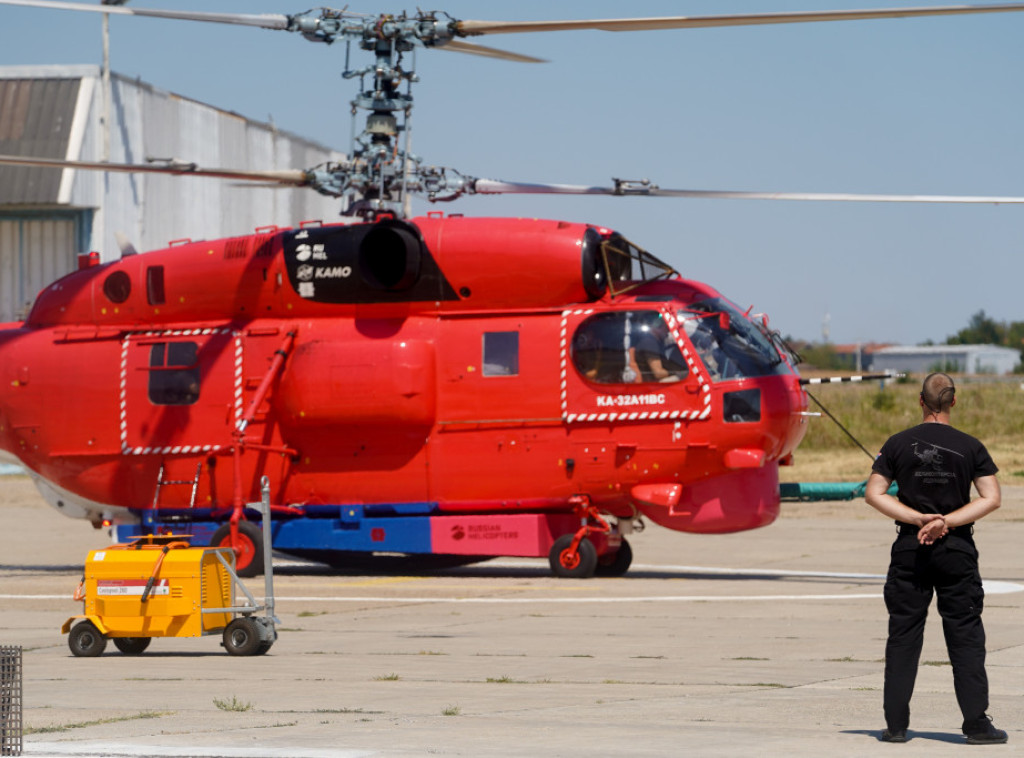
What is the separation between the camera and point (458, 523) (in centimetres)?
1955

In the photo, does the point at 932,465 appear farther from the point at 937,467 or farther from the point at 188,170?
the point at 188,170

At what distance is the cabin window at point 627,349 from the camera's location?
18.8m

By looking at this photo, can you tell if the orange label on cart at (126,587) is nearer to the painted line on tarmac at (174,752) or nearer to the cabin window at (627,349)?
the painted line on tarmac at (174,752)

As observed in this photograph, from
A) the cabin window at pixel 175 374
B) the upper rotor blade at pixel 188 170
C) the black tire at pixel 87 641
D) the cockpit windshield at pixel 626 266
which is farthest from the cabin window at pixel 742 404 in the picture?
the black tire at pixel 87 641

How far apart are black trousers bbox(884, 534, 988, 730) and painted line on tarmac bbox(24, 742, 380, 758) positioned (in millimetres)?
2775

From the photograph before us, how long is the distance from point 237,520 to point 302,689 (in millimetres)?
9482

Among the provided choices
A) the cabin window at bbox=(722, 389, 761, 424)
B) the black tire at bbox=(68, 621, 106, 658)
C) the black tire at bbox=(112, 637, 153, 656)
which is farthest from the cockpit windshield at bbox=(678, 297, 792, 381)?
the black tire at bbox=(68, 621, 106, 658)

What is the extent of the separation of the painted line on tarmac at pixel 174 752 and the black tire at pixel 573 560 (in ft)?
37.5

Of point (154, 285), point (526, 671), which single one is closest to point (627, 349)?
point (154, 285)

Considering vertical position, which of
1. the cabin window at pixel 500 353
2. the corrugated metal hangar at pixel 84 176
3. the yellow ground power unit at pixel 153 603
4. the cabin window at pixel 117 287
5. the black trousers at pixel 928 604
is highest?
the corrugated metal hangar at pixel 84 176

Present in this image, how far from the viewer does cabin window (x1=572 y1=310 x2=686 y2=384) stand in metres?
18.8

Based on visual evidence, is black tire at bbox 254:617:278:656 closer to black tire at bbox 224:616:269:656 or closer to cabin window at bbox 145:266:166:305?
black tire at bbox 224:616:269:656

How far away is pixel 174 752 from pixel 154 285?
13771 millimetres

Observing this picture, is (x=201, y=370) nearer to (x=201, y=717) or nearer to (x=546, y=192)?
(x=546, y=192)
